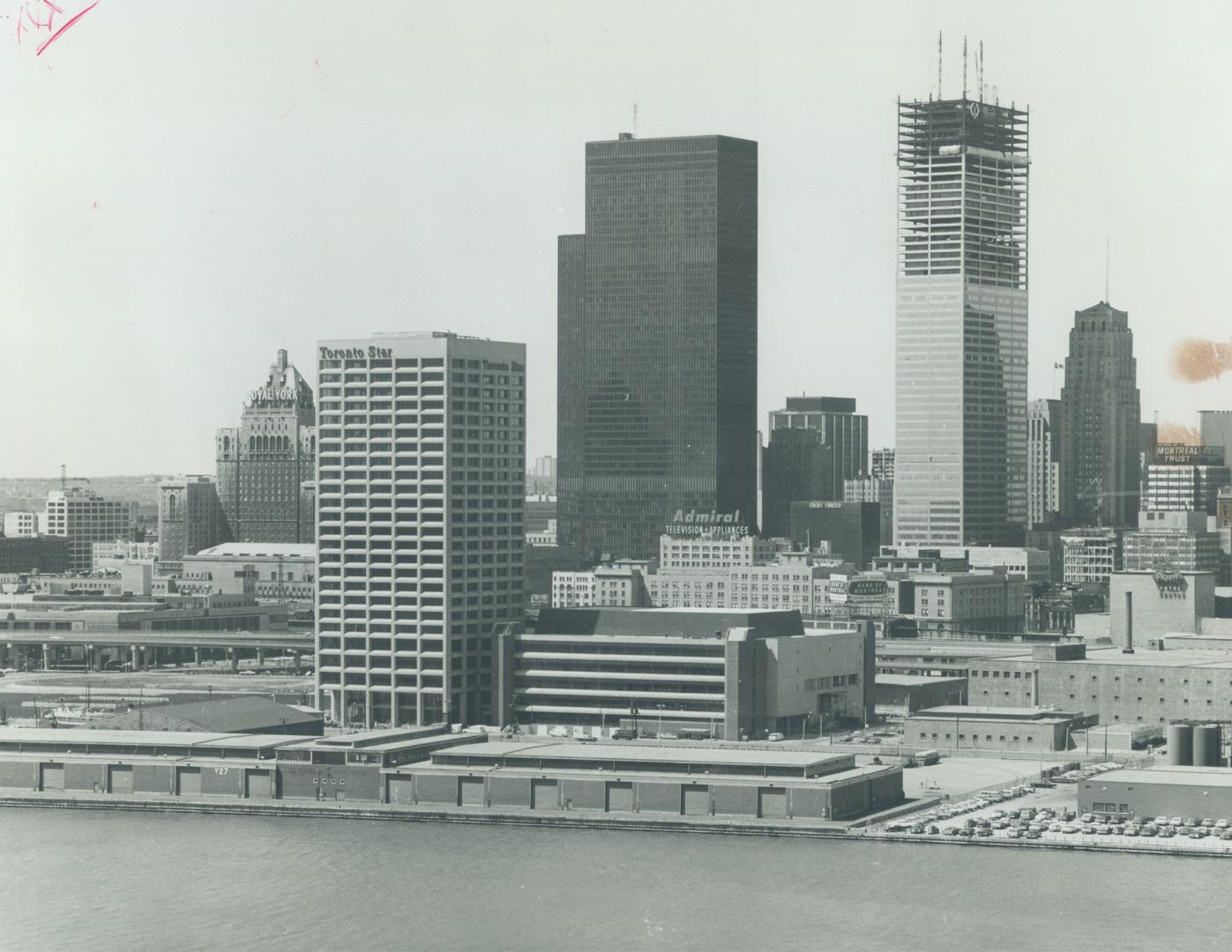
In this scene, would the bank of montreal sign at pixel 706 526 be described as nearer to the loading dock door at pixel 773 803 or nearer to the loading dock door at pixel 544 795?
the loading dock door at pixel 544 795

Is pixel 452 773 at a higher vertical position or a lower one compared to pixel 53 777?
higher

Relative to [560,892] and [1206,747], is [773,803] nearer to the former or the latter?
[560,892]

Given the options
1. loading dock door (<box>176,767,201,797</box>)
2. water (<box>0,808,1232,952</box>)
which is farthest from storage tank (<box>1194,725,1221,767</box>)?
loading dock door (<box>176,767,201,797</box>)

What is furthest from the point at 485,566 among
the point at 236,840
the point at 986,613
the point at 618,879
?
the point at 986,613

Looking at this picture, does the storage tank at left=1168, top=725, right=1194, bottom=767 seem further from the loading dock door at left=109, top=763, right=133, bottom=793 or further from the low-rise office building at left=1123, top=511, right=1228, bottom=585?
the low-rise office building at left=1123, top=511, right=1228, bottom=585

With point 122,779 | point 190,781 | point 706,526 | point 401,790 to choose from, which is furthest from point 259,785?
point 706,526

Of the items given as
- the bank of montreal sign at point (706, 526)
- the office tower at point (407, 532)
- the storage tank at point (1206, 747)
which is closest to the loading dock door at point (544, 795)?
the storage tank at point (1206, 747)
